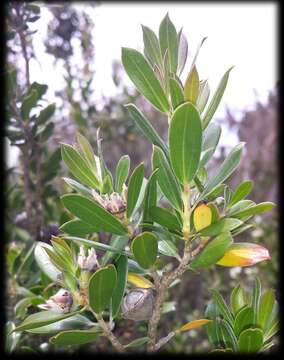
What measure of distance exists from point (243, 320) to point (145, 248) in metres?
0.28

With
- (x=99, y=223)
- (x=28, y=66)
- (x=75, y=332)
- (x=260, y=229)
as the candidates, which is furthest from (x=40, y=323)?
(x=260, y=229)

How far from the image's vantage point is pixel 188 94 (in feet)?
3.08

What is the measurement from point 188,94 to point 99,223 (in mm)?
288

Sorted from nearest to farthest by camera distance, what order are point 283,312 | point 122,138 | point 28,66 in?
point 283,312
point 28,66
point 122,138

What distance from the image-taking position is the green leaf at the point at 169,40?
99 centimetres

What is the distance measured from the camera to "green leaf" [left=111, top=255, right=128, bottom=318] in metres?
0.98

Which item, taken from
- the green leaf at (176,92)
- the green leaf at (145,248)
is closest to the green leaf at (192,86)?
the green leaf at (176,92)

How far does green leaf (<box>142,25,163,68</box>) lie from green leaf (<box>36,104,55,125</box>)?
693 millimetres

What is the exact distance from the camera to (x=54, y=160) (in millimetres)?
1729

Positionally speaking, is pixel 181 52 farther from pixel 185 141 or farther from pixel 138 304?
pixel 138 304

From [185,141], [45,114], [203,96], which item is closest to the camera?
[185,141]

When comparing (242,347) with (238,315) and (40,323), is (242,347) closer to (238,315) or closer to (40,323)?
(238,315)

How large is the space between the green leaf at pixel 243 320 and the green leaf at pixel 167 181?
253 mm

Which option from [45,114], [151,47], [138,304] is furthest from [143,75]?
[45,114]
